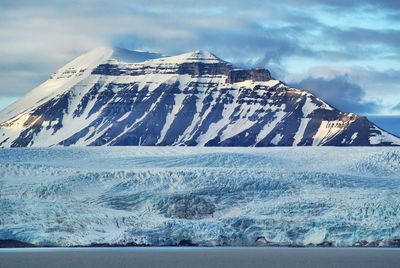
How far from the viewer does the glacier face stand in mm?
47406

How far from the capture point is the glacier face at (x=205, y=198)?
156 feet

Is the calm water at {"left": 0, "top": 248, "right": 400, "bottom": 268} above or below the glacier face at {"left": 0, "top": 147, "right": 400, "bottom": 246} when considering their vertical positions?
below

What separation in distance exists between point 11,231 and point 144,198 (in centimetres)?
872

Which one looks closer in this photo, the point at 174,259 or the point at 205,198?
the point at 174,259

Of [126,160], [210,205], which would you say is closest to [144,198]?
[210,205]

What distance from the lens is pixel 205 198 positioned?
53.2 meters

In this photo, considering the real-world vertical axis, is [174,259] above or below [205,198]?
below

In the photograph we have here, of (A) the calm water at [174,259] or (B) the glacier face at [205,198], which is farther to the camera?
(B) the glacier face at [205,198]

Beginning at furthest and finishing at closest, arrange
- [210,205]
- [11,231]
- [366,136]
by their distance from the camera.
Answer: [366,136] → [210,205] → [11,231]

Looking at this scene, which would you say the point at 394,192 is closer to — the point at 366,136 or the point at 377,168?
the point at 377,168

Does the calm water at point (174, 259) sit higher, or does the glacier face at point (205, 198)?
the glacier face at point (205, 198)

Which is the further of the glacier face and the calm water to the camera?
the glacier face

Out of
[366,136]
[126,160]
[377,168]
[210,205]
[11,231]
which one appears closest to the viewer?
[11,231]

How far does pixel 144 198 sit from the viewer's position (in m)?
53.3
